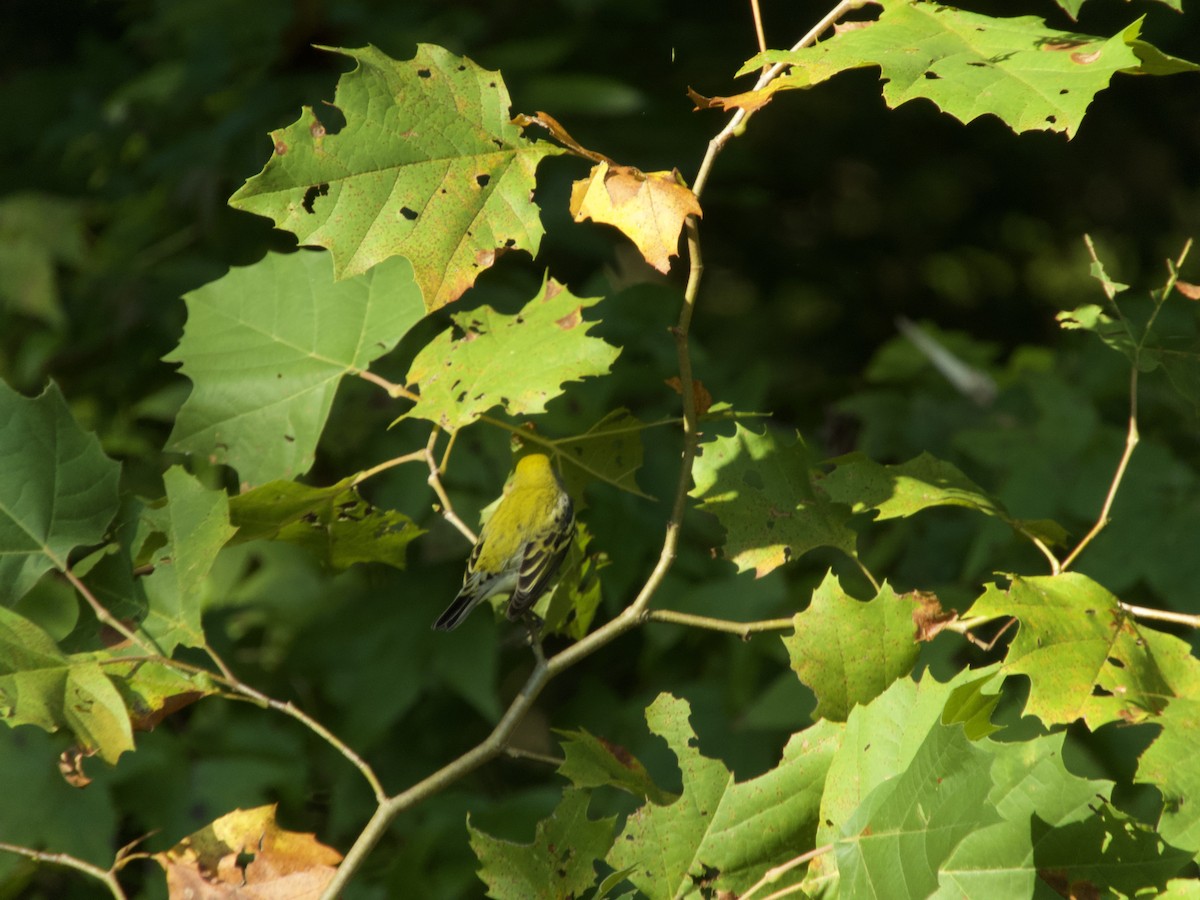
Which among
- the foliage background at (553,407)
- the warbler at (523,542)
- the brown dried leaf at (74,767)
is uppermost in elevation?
the brown dried leaf at (74,767)

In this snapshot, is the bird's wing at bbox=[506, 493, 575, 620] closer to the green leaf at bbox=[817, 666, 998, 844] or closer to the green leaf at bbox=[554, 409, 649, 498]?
the green leaf at bbox=[554, 409, 649, 498]

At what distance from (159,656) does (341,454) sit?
1954mm

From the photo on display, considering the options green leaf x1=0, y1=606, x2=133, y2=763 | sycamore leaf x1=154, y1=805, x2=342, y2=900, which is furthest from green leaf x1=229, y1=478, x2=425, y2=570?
sycamore leaf x1=154, y1=805, x2=342, y2=900

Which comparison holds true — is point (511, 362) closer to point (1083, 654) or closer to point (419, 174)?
point (419, 174)

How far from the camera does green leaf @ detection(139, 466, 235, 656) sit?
1.54 metres

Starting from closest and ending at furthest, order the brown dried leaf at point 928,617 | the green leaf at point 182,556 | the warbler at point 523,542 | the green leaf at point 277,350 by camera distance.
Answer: the brown dried leaf at point 928,617
the green leaf at point 182,556
the green leaf at point 277,350
the warbler at point 523,542

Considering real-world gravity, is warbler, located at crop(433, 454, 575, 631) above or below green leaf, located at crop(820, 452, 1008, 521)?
below

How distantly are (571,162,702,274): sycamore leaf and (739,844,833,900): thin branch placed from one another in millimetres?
616

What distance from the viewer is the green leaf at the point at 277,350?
181cm

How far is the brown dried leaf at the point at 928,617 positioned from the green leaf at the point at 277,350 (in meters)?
0.83

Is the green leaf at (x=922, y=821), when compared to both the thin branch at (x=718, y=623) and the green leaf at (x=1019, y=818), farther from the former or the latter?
the thin branch at (x=718, y=623)

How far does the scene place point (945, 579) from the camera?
314 cm

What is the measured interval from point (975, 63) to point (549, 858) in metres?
0.99

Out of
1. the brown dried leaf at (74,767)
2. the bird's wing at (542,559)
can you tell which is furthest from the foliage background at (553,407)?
the bird's wing at (542,559)
